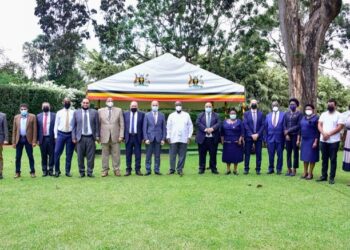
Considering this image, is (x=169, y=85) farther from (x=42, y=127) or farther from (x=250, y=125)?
(x=42, y=127)

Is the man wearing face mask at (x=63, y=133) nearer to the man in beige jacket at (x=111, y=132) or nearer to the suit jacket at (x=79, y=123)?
the suit jacket at (x=79, y=123)

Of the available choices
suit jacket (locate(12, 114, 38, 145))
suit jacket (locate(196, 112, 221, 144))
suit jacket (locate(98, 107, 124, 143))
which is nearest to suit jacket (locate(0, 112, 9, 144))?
suit jacket (locate(12, 114, 38, 145))

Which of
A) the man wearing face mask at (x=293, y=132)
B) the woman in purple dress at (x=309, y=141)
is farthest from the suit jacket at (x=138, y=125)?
the woman in purple dress at (x=309, y=141)

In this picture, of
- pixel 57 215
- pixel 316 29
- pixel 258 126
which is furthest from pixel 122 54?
pixel 57 215

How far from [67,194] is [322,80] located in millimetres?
36222

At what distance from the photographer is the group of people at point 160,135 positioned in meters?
9.34

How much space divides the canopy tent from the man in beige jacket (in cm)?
381

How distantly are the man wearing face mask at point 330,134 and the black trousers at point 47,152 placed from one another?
223 inches

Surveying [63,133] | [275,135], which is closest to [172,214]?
[63,133]

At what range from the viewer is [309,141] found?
9461mm

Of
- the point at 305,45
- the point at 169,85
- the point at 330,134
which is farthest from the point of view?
the point at 169,85

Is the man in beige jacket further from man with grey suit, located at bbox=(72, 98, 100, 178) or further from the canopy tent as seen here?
the canopy tent

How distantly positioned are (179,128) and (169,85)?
4238 mm

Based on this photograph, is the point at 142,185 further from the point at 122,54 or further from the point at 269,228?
the point at 122,54
